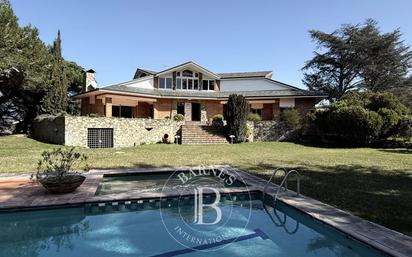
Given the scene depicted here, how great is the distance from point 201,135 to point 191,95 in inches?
305

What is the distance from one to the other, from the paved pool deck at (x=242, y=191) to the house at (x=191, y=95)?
2077cm

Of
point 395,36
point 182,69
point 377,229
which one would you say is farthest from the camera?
point 395,36

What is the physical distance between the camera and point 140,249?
5.29 meters

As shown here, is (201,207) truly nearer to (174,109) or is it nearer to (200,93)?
(174,109)

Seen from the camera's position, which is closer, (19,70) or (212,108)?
(19,70)

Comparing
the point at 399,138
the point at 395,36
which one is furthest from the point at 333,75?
the point at 399,138

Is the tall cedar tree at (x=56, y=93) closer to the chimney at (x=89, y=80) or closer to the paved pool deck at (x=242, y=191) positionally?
the chimney at (x=89, y=80)

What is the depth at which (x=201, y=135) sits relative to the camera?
82.2ft

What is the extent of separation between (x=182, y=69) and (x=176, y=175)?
22925mm

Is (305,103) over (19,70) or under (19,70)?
under

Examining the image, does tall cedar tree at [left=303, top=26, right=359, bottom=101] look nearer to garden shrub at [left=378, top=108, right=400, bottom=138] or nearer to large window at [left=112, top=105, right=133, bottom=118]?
garden shrub at [left=378, top=108, right=400, bottom=138]

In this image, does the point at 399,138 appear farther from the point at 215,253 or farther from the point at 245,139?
the point at 215,253

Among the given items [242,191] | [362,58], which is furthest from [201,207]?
[362,58]
